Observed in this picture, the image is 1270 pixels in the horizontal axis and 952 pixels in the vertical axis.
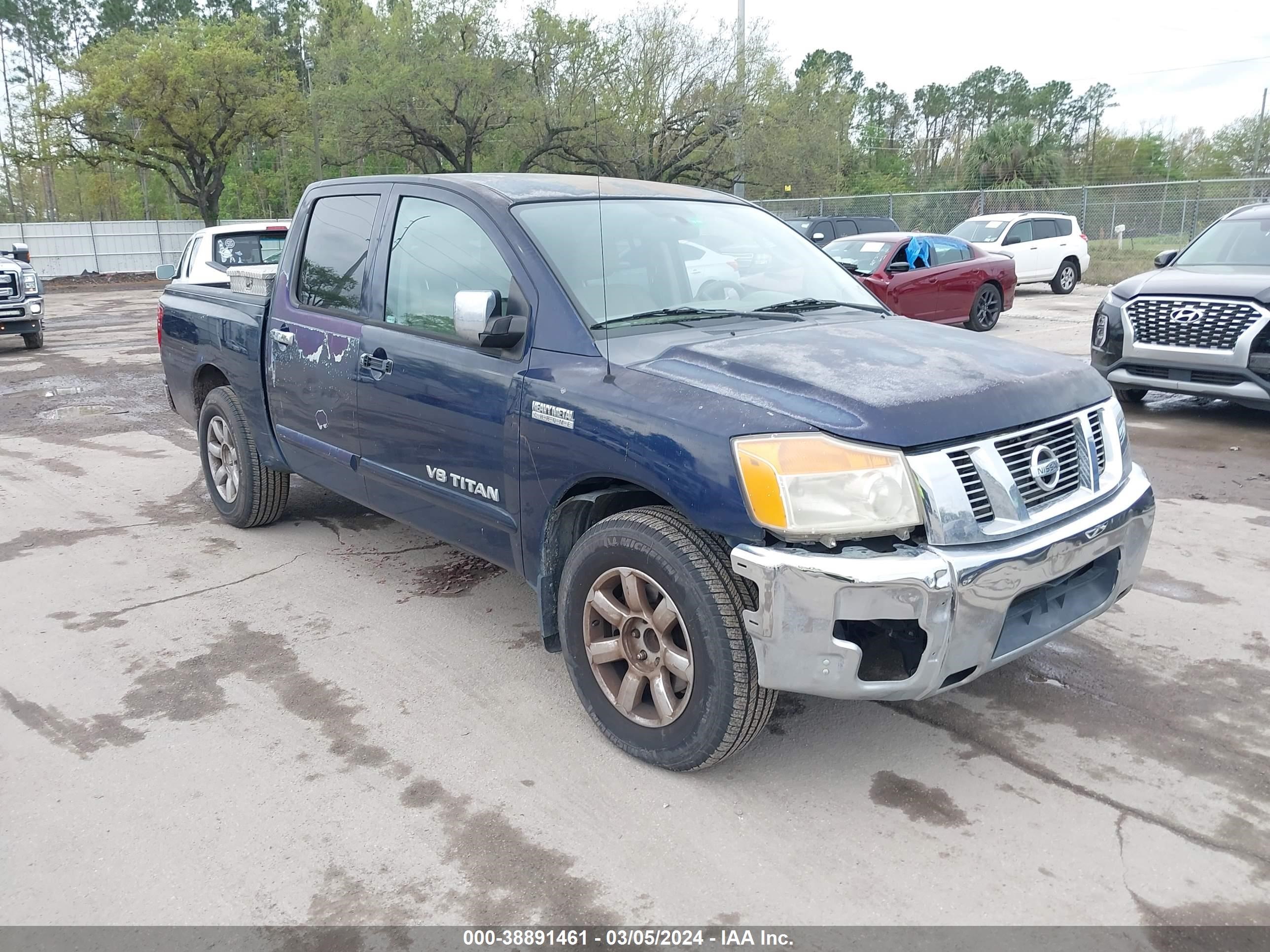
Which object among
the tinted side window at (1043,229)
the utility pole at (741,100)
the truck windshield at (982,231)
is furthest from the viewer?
the utility pole at (741,100)

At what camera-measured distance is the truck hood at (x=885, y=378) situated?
2.81 m

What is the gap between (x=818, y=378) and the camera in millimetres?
3025

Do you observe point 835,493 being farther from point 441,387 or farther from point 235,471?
point 235,471

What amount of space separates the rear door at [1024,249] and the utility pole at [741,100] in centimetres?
1171

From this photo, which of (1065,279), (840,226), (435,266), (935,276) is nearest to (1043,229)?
(1065,279)

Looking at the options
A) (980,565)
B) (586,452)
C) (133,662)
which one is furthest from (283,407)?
(980,565)

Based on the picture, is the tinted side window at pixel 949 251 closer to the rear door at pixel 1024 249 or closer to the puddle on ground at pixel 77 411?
the rear door at pixel 1024 249

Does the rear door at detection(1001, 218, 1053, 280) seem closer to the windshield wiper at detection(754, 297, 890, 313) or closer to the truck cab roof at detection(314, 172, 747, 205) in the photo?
the truck cab roof at detection(314, 172, 747, 205)

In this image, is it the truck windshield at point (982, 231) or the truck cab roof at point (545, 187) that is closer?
the truck cab roof at point (545, 187)

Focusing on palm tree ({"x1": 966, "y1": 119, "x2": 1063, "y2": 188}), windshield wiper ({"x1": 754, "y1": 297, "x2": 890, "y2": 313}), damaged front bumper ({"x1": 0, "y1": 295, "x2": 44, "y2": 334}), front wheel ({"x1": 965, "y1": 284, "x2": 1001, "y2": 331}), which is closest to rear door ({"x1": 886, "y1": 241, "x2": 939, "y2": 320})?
front wheel ({"x1": 965, "y1": 284, "x2": 1001, "y2": 331})

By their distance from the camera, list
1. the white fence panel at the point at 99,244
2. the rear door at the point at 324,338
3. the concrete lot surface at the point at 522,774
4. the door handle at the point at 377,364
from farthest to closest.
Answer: the white fence panel at the point at 99,244 < the rear door at the point at 324,338 < the door handle at the point at 377,364 < the concrete lot surface at the point at 522,774

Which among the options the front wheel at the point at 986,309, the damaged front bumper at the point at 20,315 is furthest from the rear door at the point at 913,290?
the damaged front bumper at the point at 20,315

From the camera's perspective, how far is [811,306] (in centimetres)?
406

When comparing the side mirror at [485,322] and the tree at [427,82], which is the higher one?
the tree at [427,82]
